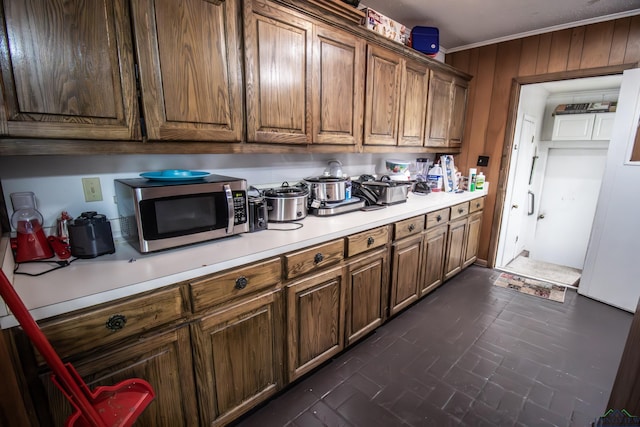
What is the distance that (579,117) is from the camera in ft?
12.0

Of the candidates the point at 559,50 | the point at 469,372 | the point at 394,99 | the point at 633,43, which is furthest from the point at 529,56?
the point at 469,372

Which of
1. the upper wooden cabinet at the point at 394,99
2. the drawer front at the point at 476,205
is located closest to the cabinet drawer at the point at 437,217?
the drawer front at the point at 476,205

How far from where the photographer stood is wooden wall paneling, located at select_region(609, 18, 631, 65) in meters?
2.44

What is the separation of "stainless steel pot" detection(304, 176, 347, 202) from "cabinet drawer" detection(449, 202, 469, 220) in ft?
4.47

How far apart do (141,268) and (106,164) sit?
2.22 feet

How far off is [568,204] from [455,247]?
7.99 ft

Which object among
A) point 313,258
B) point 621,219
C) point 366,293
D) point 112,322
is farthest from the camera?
point 621,219

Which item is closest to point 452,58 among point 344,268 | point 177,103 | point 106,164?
point 344,268

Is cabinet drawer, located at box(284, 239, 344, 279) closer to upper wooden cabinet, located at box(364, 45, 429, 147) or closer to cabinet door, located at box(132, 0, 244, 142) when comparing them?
cabinet door, located at box(132, 0, 244, 142)

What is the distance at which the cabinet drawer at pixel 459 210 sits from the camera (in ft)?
9.11

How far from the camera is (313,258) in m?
1.55

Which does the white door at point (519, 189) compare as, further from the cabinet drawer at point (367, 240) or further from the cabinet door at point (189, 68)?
the cabinet door at point (189, 68)

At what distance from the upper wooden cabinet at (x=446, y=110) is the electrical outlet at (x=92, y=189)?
272cm

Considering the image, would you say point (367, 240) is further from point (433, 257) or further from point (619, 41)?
point (619, 41)
